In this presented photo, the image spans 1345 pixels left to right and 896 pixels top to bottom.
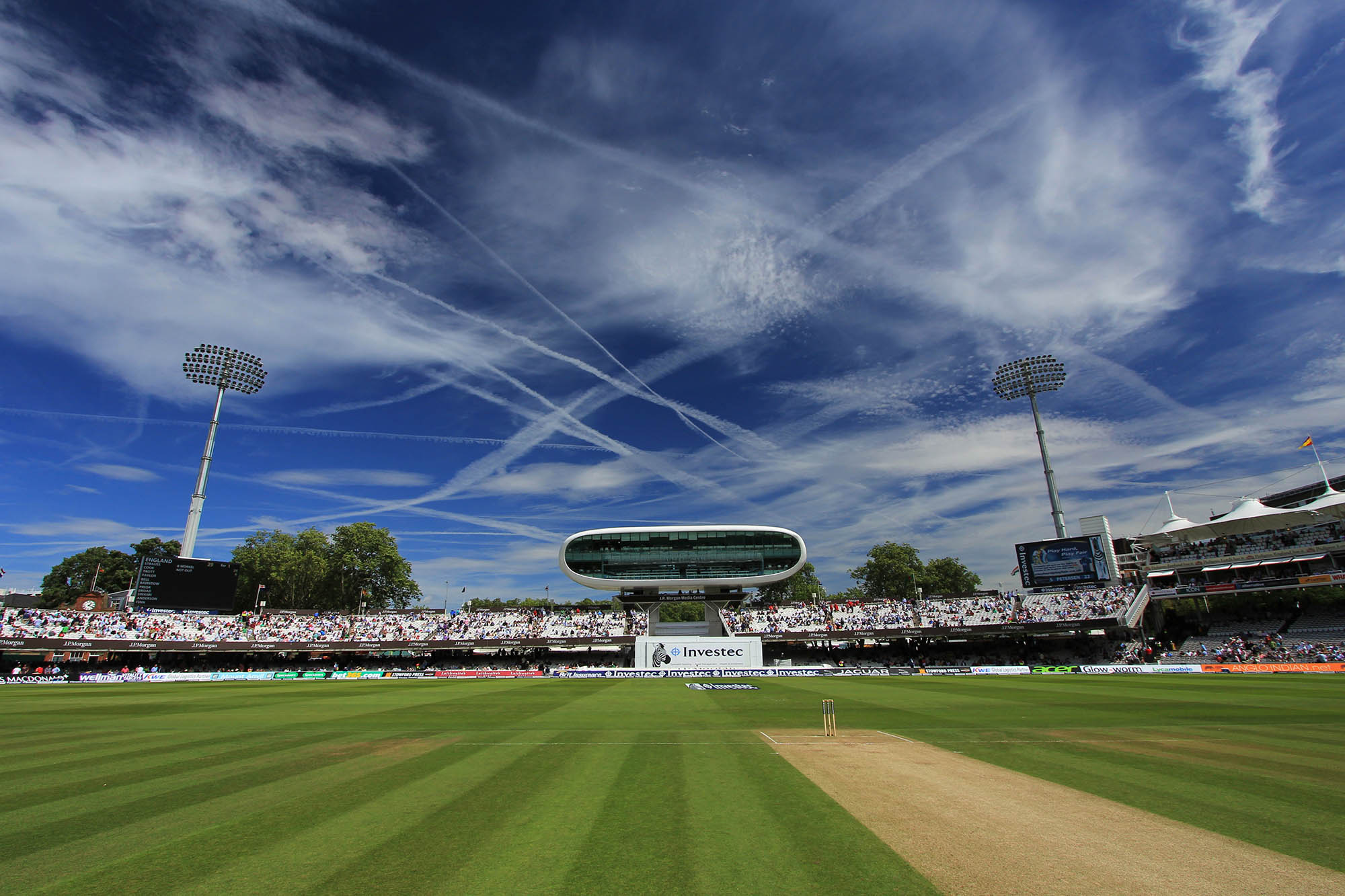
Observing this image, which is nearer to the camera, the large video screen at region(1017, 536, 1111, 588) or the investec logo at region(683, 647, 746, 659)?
the investec logo at region(683, 647, 746, 659)

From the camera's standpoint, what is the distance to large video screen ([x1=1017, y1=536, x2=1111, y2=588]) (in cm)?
5266

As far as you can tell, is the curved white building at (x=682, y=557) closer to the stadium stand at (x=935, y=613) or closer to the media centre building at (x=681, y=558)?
the media centre building at (x=681, y=558)

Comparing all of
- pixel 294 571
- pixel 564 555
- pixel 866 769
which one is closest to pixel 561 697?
pixel 866 769

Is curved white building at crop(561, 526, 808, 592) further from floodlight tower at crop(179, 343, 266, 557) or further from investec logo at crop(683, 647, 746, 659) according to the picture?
floodlight tower at crop(179, 343, 266, 557)

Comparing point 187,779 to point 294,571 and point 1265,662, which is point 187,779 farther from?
point 294,571

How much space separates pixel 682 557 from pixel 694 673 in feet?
Answer: 42.8

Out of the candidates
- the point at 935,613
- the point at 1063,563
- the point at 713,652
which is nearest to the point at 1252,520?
the point at 1063,563

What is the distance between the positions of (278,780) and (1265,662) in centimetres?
5435

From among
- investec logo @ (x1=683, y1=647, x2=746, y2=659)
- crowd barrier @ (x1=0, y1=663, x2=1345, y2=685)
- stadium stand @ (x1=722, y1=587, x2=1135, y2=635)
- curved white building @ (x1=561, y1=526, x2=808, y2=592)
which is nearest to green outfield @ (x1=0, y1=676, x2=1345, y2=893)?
crowd barrier @ (x1=0, y1=663, x2=1345, y2=685)

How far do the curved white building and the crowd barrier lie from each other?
9.94 meters

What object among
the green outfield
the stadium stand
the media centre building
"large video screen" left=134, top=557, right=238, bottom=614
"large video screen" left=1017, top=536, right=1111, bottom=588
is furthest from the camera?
the media centre building

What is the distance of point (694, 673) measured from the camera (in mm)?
47875

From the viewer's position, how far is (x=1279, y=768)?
10.6 meters

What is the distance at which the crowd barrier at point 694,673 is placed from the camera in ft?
121
